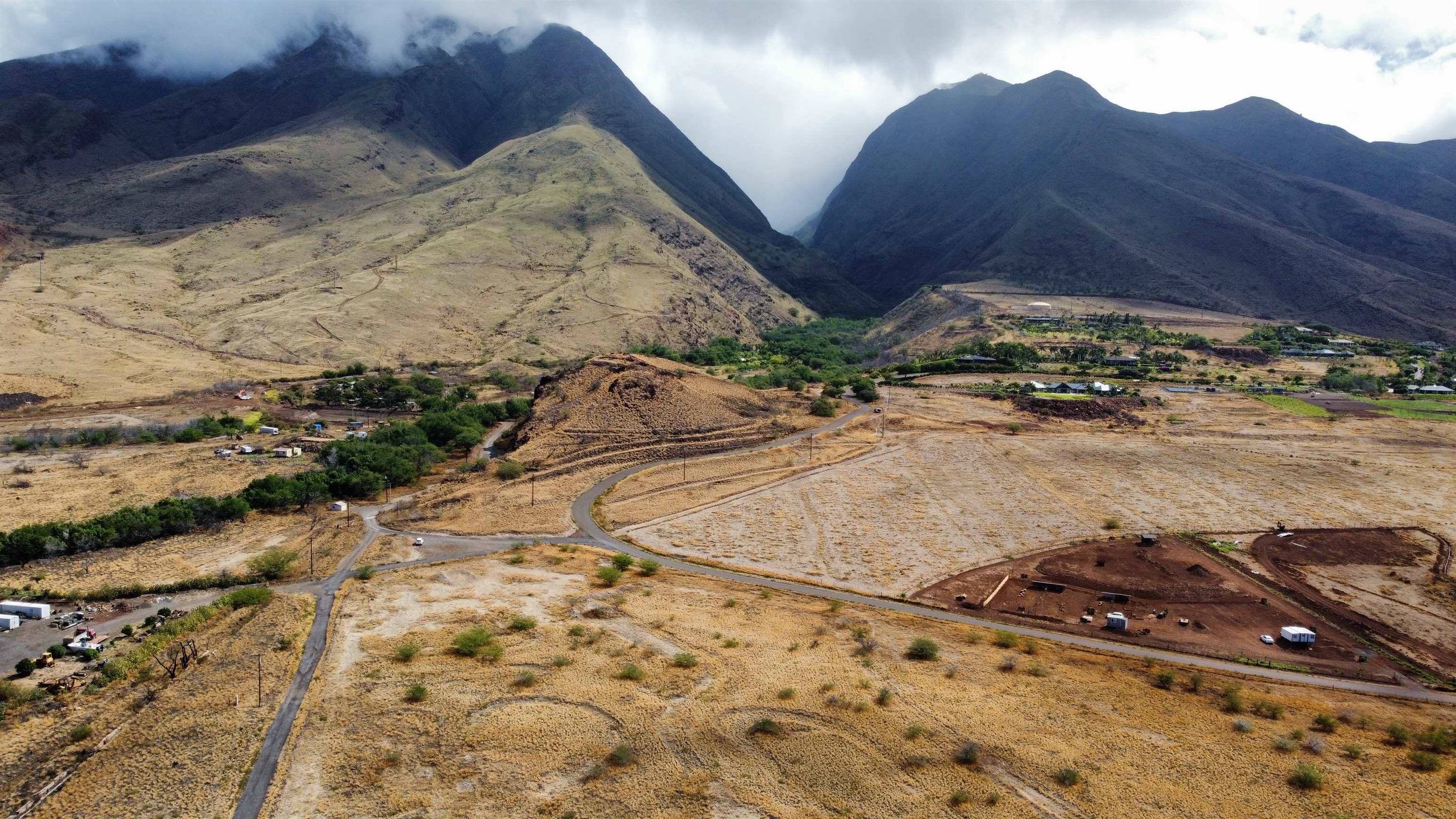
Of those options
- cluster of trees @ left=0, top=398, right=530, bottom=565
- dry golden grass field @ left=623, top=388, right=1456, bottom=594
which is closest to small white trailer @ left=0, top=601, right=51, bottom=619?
cluster of trees @ left=0, top=398, right=530, bottom=565

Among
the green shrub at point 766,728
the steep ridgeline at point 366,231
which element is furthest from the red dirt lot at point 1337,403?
the steep ridgeline at point 366,231

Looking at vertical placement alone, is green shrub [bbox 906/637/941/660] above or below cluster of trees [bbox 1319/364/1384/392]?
below

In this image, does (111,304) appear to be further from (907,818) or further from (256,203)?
(907,818)

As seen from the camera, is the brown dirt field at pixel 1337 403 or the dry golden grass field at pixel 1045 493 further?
the brown dirt field at pixel 1337 403

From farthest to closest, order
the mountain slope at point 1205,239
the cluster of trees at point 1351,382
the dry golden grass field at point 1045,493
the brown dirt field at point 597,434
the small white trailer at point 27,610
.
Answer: the mountain slope at point 1205,239 → the cluster of trees at point 1351,382 → the brown dirt field at point 597,434 → the dry golden grass field at point 1045,493 → the small white trailer at point 27,610

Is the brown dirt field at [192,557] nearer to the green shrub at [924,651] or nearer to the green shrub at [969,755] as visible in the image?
the green shrub at [924,651]

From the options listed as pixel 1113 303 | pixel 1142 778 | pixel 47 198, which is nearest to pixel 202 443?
pixel 1142 778

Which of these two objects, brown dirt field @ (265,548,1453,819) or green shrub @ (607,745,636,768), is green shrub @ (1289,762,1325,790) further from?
green shrub @ (607,745,636,768)
